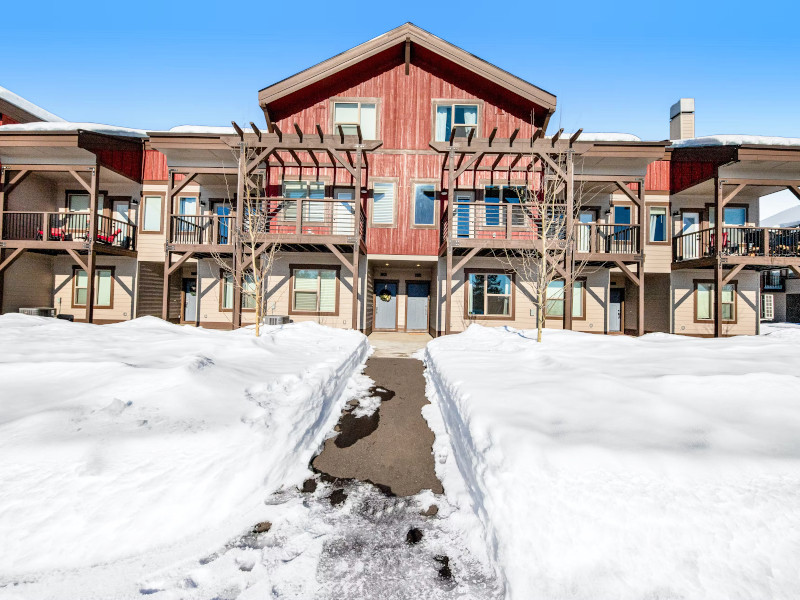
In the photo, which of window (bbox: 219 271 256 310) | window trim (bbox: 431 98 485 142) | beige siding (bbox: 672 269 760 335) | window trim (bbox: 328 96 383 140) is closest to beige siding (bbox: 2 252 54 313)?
window (bbox: 219 271 256 310)

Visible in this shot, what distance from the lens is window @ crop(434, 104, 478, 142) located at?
14.1 metres

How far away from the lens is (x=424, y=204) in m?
13.9

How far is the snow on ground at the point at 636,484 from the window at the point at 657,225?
13.4 metres

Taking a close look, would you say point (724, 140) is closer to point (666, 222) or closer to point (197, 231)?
point (666, 222)

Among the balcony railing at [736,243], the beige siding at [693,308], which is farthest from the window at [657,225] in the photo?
the beige siding at [693,308]

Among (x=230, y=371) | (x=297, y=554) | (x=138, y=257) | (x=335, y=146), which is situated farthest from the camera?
(x=138, y=257)

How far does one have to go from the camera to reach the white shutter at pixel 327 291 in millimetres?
13789

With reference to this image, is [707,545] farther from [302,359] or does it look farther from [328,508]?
[302,359]

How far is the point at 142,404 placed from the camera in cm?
342

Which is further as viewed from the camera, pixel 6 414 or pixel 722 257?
pixel 722 257

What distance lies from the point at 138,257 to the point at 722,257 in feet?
75.4

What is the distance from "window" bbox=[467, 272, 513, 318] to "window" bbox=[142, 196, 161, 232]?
1370 centimetres

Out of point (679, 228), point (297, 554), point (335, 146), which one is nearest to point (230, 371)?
point (297, 554)

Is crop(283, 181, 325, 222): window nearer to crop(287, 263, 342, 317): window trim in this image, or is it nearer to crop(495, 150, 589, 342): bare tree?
crop(287, 263, 342, 317): window trim
